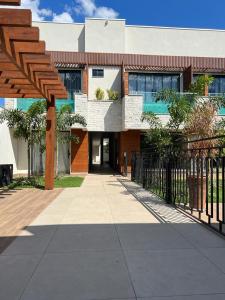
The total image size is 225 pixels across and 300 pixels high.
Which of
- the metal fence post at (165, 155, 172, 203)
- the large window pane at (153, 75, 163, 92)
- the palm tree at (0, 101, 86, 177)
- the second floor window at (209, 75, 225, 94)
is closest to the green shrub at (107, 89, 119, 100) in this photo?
the large window pane at (153, 75, 163, 92)

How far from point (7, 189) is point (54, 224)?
6.61m

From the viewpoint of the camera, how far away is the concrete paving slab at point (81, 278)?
3.66 meters

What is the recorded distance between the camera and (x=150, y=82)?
937 inches

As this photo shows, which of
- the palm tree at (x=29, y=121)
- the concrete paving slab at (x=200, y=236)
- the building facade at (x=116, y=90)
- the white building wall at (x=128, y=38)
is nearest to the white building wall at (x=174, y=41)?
the white building wall at (x=128, y=38)

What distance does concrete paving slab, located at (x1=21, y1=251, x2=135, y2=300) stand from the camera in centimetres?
366

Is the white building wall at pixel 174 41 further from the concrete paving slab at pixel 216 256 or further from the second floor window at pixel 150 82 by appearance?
the concrete paving slab at pixel 216 256

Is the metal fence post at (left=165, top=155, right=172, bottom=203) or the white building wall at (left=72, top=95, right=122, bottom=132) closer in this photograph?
the metal fence post at (left=165, top=155, right=172, bottom=203)

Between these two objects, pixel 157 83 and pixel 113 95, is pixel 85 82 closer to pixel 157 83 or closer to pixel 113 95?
pixel 113 95

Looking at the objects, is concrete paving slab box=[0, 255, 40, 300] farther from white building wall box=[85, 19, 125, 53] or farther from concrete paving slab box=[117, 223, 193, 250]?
white building wall box=[85, 19, 125, 53]

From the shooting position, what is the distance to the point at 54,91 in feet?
42.3

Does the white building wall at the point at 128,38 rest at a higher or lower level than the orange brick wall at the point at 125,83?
higher

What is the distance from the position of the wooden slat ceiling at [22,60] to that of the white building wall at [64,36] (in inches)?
584

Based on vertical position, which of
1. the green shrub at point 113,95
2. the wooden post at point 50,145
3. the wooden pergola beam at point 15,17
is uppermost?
the green shrub at point 113,95

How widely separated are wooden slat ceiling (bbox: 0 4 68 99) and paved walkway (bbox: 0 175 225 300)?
359 cm
